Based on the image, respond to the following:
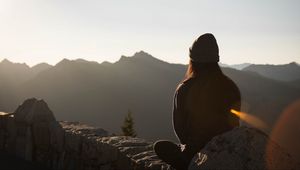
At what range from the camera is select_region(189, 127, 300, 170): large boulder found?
129 inches

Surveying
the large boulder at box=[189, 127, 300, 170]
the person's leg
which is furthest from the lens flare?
the person's leg

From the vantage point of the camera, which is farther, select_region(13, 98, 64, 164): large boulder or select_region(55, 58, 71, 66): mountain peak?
select_region(55, 58, 71, 66): mountain peak

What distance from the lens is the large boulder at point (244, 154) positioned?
10.8ft

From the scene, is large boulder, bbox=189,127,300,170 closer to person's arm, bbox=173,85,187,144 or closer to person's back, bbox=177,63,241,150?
person's back, bbox=177,63,241,150

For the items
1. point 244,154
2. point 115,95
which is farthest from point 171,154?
point 115,95

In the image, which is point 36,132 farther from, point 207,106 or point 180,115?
point 207,106

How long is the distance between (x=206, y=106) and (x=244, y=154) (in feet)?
4.02

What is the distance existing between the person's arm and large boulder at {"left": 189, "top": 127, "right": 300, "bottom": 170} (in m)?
1.06

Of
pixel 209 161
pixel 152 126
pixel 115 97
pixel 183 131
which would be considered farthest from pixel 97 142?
pixel 115 97

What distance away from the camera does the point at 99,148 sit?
7.35 meters

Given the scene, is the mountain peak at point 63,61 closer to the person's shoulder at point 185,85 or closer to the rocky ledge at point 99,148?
the rocky ledge at point 99,148

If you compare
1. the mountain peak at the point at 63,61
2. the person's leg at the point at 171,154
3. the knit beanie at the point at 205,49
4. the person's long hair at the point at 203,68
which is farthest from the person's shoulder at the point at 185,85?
the mountain peak at the point at 63,61

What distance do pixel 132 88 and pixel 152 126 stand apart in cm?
3032

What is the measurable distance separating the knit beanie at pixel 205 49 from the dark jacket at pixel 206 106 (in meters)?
0.20
